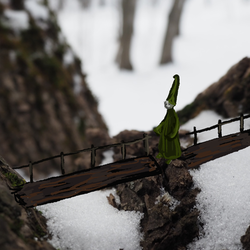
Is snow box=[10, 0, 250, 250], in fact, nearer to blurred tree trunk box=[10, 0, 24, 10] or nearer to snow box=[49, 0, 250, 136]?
snow box=[49, 0, 250, 136]

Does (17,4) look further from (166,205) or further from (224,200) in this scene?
(224,200)

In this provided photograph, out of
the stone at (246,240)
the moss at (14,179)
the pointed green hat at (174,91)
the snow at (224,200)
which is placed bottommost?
the stone at (246,240)

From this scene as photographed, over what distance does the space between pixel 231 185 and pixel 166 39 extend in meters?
14.0

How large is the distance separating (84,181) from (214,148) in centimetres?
218

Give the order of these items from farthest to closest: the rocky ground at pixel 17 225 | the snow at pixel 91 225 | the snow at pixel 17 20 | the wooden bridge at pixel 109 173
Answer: the snow at pixel 17 20 < the wooden bridge at pixel 109 173 < the snow at pixel 91 225 < the rocky ground at pixel 17 225

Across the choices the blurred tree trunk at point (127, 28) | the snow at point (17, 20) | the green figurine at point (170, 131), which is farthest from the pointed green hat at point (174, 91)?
the blurred tree trunk at point (127, 28)

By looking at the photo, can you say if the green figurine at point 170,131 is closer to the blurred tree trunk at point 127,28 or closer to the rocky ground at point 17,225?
the rocky ground at point 17,225

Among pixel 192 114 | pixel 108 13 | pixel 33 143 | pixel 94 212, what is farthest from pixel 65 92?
pixel 108 13

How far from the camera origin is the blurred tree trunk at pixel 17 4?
26.4 ft

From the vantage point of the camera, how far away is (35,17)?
840cm

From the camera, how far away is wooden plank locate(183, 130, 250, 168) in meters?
4.62

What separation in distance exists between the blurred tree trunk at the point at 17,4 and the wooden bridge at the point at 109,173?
574 centimetres

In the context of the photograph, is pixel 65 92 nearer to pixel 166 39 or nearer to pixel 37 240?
pixel 37 240

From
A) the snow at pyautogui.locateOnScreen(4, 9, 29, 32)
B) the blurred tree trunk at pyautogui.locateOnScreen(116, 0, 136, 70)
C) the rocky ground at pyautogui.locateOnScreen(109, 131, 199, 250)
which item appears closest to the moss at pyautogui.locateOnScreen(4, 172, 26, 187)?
the rocky ground at pyautogui.locateOnScreen(109, 131, 199, 250)
